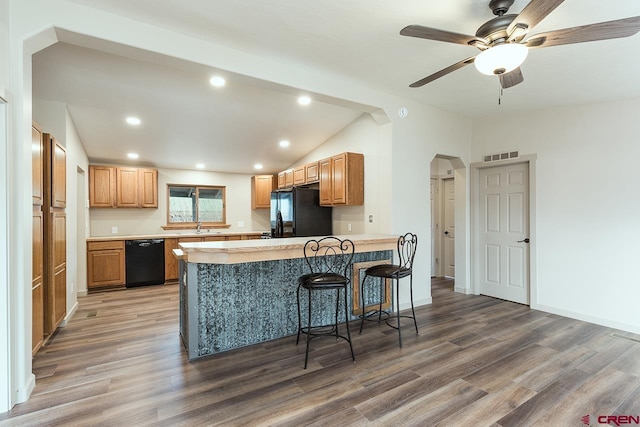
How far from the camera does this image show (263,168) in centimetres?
680

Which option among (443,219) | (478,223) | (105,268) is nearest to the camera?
(478,223)

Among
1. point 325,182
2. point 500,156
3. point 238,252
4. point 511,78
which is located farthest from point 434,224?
point 238,252

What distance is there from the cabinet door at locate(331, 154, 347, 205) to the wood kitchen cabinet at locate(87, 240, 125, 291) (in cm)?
388

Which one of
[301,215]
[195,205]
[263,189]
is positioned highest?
[263,189]

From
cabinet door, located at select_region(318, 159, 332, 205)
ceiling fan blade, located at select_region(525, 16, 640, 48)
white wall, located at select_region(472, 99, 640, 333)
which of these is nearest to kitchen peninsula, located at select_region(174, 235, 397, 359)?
cabinet door, located at select_region(318, 159, 332, 205)

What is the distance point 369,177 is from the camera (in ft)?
14.3

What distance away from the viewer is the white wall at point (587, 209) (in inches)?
135

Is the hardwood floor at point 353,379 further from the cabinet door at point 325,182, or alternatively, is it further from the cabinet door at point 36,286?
the cabinet door at point 325,182

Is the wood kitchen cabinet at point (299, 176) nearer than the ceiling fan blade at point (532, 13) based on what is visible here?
No

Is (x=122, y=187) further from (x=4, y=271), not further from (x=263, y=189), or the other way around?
(x=4, y=271)

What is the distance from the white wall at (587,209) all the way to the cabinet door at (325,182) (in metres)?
2.74

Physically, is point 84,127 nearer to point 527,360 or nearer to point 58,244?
point 58,244

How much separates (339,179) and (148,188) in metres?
3.94

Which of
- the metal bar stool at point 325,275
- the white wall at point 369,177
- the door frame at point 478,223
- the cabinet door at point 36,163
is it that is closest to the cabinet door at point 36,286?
the cabinet door at point 36,163
